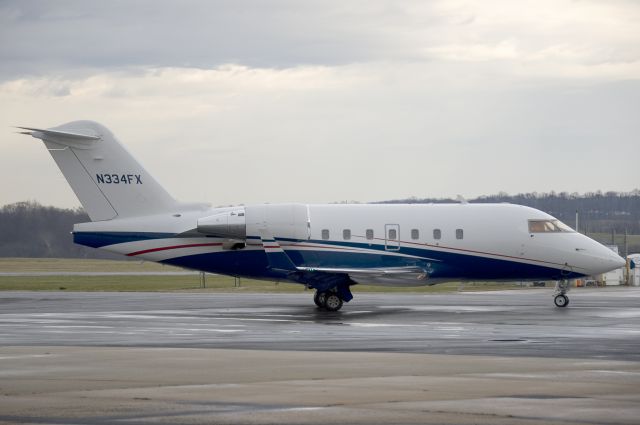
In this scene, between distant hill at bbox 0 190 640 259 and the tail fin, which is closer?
the tail fin

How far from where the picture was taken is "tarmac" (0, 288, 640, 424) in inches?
496

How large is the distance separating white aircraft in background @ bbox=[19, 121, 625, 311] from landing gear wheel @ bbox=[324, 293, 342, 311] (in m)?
0.03

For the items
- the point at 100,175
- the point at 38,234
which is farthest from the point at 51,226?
the point at 100,175

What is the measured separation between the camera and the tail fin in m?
35.0

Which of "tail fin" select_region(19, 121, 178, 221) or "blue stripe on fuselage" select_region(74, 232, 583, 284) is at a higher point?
"tail fin" select_region(19, 121, 178, 221)

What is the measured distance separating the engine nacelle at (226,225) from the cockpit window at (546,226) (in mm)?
9832

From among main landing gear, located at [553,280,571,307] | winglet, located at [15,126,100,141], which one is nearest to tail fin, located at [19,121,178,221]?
winglet, located at [15,126,100,141]

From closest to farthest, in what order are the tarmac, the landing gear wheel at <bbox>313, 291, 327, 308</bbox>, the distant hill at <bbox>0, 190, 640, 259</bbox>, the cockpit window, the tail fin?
1. the tarmac
2. the landing gear wheel at <bbox>313, 291, 327, 308</bbox>
3. the tail fin
4. the cockpit window
5. the distant hill at <bbox>0, 190, 640, 259</bbox>

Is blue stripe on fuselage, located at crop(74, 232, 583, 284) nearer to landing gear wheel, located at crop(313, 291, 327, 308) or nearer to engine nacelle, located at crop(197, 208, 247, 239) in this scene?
engine nacelle, located at crop(197, 208, 247, 239)

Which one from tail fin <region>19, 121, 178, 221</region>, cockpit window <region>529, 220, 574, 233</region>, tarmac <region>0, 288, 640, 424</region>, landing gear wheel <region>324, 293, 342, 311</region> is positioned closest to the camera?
tarmac <region>0, 288, 640, 424</region>

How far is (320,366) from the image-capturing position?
56.9 feet

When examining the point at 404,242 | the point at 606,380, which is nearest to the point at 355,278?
the point at 404,242

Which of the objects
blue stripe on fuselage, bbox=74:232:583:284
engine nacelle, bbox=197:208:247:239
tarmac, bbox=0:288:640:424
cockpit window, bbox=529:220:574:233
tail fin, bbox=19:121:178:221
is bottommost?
tarmac, bbox=0:288:640:424

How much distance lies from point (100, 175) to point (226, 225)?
4.85 meters
